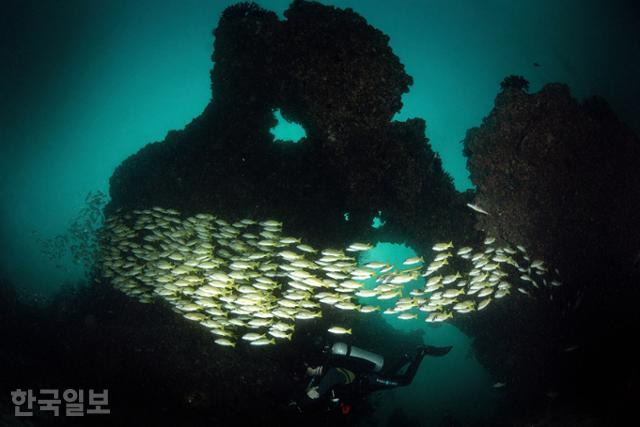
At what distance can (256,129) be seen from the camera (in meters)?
11.0

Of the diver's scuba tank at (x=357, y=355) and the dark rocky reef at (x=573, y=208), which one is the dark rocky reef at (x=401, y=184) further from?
the diver's scuba tank at (x=357, y=355)

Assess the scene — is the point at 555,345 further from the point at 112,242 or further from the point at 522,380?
the point at 112,242

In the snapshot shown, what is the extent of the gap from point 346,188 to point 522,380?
9.19 metres

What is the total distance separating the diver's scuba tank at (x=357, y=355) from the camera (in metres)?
7.68

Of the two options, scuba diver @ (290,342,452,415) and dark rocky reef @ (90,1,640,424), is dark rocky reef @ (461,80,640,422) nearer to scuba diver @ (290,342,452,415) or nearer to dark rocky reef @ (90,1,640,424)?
dark rocky reef @ (90,1,640,424)

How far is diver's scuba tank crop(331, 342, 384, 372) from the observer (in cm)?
768

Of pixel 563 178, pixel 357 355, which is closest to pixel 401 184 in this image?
pixel 563 178

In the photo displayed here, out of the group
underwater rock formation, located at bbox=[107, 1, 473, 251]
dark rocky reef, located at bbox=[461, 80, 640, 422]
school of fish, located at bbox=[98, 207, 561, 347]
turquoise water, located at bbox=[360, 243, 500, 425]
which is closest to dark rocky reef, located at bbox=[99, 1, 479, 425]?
underwater rock formation, located at bbox=[107, 1, 473, 251]

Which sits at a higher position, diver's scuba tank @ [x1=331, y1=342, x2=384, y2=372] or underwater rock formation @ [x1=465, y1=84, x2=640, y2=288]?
underwater rock formation @ [x1=465, y1=84, x2=640, y2=288]

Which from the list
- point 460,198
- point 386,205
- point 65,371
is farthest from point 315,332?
point 65,371

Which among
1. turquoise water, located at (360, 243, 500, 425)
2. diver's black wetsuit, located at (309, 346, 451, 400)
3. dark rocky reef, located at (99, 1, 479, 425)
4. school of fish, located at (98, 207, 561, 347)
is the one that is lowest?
turquoise water, located at (360, 243, 500, 425)

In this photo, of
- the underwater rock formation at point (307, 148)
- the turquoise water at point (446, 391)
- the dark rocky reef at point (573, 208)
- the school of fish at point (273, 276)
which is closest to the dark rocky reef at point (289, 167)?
the underwater rock formation at point (307, 148)

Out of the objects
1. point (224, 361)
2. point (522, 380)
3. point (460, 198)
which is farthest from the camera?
point (522, 380)

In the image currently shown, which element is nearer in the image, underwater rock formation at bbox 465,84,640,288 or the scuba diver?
the scuba diver
